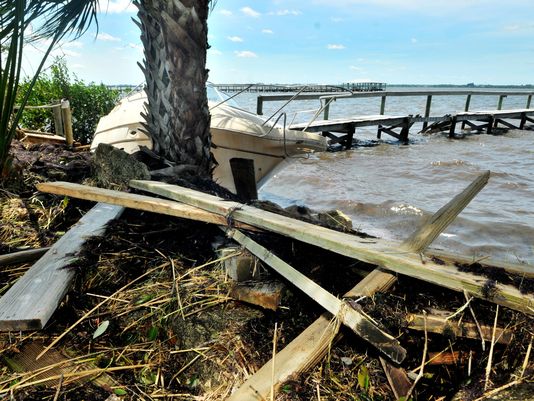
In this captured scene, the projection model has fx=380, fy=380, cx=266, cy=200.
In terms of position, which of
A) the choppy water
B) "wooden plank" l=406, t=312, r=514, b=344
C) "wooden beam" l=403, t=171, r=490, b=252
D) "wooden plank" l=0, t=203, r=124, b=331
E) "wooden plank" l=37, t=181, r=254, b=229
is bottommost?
the choppy water

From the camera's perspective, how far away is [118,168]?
3.71m

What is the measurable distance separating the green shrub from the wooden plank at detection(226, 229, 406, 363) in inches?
309

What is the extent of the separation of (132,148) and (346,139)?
1172 centimetres

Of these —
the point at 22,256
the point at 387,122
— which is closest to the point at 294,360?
the point at 22,256

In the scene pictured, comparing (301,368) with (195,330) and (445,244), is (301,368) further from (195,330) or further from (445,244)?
(445,244)

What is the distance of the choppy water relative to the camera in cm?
660

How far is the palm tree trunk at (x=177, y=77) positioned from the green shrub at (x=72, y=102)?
5335 mm

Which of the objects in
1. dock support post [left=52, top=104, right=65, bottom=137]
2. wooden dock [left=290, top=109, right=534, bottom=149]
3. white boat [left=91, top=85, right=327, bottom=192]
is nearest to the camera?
white boat [left=91, top=85, right=327, bottom=192]

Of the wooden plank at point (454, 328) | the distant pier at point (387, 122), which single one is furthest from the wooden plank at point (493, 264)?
the distant pier at point (387, 122)

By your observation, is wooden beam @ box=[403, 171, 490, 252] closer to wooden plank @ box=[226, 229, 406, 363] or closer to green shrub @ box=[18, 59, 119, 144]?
wooden plank @ box=[226, 229, 406, 363]

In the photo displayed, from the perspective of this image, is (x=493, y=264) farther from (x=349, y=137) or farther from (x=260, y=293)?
(x=349, y=137)

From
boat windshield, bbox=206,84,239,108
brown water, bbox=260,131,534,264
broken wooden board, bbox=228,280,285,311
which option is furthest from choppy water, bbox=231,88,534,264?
broken wooden board, bbox=228,280,285,311

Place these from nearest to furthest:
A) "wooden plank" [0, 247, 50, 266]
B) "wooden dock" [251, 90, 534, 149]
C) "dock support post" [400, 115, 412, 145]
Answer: "wooden plank" [0, 247, 50, 266] → "wooden dock" [251, 90, 534, 149] → "dock support post" [400, 115, 412, 145]

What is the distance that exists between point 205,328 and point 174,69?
109 inches
